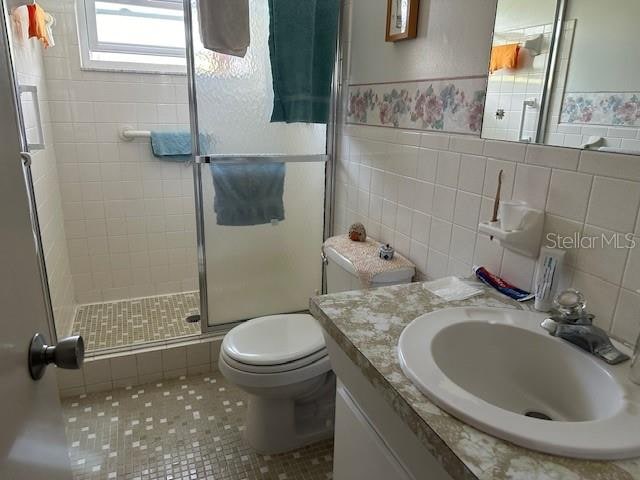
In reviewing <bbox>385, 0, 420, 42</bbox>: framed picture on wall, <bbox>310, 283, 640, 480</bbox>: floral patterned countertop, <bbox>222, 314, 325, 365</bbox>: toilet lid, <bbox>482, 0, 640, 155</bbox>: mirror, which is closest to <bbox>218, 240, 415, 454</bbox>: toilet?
<bbox>222, 314, 325, 365</bbox>: toilet lid

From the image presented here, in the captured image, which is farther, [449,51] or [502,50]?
[449,51]

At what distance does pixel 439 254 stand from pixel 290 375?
67 cm

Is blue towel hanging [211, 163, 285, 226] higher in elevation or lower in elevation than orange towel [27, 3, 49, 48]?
lower

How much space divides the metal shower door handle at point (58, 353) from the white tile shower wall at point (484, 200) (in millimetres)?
1067

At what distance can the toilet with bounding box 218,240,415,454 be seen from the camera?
5.16 feet

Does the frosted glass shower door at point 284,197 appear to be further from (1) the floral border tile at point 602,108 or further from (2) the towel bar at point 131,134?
(1) the floral border tile at point 602,108

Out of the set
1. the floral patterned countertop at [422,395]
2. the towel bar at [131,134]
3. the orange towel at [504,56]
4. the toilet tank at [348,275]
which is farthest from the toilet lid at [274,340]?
the towel bar at [131,134]

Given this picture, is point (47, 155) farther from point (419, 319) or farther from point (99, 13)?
point (419, 319)

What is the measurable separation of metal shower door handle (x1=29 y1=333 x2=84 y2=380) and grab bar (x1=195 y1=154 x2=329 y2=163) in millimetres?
1350

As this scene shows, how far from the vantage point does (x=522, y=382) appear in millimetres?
1008

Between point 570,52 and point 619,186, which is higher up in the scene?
point 570,52

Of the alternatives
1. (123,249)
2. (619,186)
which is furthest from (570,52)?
(123,249)

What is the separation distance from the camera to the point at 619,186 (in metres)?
0.95

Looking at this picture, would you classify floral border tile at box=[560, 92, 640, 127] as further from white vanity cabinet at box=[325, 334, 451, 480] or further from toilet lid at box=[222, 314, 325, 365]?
toilet lid at box=[222, 314, 325, 365]
